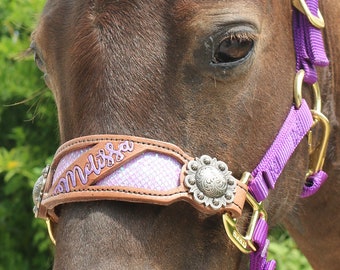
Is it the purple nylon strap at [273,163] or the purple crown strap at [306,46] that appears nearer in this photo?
the purple nylon strap at [273,163]

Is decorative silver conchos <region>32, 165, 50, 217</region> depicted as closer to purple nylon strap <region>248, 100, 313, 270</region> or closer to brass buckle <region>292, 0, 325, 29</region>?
purple nylon strap <region>248, 100, 313, 270</region>

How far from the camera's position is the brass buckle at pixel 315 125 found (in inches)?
84.4

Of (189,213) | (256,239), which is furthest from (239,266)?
(189,213)

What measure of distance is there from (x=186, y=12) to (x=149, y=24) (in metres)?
0.11

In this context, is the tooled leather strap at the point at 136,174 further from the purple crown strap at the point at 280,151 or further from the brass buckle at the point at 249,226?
the purple crown strap at the point at 280,151


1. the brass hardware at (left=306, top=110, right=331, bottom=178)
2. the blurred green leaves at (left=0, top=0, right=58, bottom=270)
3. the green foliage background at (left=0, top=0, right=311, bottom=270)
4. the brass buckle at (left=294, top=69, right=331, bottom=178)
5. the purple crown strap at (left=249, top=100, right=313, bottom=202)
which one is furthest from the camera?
the blurred green leaves at (left=0, top=0, right=58, bottom=270)

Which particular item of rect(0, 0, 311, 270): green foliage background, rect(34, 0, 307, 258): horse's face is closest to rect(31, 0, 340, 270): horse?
rect(34, 0, 307, 258): horse's face

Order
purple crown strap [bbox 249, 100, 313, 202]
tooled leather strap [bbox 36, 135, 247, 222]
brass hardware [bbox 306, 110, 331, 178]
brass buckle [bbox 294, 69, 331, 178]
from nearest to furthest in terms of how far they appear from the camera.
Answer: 1. tooled leather strap [bbox 36, 135, 247, 222]
2. purple crown strap [bbox 249, 100, 313, 202]
3. brass buckle [bbox 294, 69, 331, 178]
4. brass hardware [bbox 306, 110, 331, 178]

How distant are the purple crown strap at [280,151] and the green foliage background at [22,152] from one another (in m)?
1.98

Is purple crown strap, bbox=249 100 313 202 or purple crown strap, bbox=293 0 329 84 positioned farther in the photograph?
purple crown strap, bbox=293 0 329 84

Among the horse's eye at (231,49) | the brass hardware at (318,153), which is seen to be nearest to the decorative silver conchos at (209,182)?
the horse's eye at (231,49)

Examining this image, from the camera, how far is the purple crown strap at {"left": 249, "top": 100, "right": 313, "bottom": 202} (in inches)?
78.5

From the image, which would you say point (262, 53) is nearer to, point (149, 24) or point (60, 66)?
point (149, 24)

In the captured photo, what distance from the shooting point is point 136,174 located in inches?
70.7
